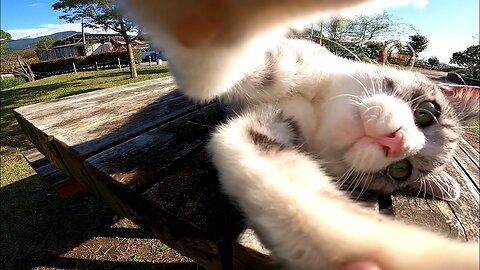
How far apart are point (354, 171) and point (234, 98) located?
33 cm

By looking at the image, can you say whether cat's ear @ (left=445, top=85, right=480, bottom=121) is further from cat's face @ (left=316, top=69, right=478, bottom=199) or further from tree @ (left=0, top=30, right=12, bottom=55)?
tree @ (left=0, top=30, right=12, bottom=55)

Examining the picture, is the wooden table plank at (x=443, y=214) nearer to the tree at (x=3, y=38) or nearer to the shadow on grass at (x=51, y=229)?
the shadow on grass at (x=51, y=229)

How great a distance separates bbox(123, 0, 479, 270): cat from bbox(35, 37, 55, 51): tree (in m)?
22.5

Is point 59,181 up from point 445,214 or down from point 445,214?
down

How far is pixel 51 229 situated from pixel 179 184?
1.90 m

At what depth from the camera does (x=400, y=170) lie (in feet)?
2.52

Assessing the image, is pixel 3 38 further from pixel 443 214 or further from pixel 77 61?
pixel 443 214

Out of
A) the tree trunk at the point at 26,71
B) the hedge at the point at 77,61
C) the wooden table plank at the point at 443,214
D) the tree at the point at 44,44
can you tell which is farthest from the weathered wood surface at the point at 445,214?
the tree at the point at 44,44

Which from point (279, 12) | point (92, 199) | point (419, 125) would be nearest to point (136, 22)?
point (279, 12)

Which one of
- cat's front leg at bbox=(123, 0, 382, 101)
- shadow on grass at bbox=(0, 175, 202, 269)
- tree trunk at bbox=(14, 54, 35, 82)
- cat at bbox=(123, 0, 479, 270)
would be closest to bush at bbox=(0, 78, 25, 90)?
tree trunk at bbox=(14, 54, 35, 82)

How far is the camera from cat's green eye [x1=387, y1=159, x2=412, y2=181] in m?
0.75

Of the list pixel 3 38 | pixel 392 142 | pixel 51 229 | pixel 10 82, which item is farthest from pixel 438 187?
pixel 3 38

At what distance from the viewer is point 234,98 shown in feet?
2.71

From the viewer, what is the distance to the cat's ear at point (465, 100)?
0.92 m
